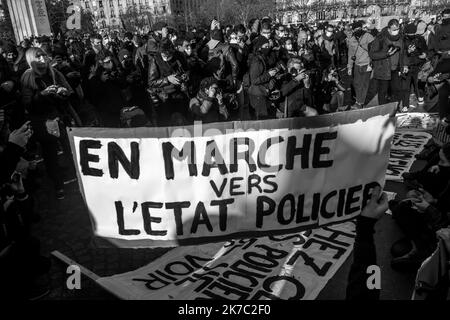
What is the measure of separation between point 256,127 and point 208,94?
3.09 metres

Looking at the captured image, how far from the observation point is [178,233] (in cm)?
264

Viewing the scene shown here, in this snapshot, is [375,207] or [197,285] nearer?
[375,207]

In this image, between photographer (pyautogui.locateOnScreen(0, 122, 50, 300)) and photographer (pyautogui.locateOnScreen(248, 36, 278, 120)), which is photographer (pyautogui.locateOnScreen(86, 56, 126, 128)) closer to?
photographer (pyautogui.locateOnScreen(248, 36, 278, 120))

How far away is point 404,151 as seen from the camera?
6578 mm

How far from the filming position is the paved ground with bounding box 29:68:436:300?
3512 mm

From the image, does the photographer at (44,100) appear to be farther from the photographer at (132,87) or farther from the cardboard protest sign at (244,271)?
the cardboard protest sign at (244,271)


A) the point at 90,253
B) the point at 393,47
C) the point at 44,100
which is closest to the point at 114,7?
the point at 393,47

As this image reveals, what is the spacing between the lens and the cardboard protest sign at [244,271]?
→ 3225 millimetres

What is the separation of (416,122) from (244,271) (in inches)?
231

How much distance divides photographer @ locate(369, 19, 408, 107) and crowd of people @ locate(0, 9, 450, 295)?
0.02 m

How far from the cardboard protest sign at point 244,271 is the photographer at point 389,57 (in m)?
5.63

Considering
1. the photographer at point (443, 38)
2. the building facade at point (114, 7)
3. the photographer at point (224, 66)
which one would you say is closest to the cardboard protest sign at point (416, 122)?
the photographer at point (443, 38)
